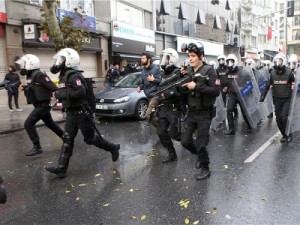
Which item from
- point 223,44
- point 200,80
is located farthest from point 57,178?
point 223,44

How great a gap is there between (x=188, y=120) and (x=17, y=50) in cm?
1283

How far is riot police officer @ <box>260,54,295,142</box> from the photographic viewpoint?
7.27 metres

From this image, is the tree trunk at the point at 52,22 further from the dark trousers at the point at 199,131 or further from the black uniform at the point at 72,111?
the dark trousers at the point at 199,131

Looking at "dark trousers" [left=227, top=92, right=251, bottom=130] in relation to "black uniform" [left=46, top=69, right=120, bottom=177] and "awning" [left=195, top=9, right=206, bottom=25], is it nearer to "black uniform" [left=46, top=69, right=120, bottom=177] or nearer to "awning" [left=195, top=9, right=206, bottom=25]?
"black uniform" [left=46, top=69, right=120, bottom=177]

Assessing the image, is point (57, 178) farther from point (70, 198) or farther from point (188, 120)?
point (188, 120)

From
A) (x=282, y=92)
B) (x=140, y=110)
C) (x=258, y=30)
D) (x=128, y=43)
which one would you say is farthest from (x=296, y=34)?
(x=282, y=92)

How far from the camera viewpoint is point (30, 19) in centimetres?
1623

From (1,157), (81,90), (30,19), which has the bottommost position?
(1,157)

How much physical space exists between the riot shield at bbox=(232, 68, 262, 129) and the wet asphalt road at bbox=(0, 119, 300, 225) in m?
1.27

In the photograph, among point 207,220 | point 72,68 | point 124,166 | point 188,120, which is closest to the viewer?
point 207,220

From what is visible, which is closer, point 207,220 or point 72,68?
point 207,220

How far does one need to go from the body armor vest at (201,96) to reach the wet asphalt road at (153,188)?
101cm

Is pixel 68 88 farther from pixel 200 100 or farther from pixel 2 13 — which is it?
pixel 2 13

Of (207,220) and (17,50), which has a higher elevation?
(17,50)
